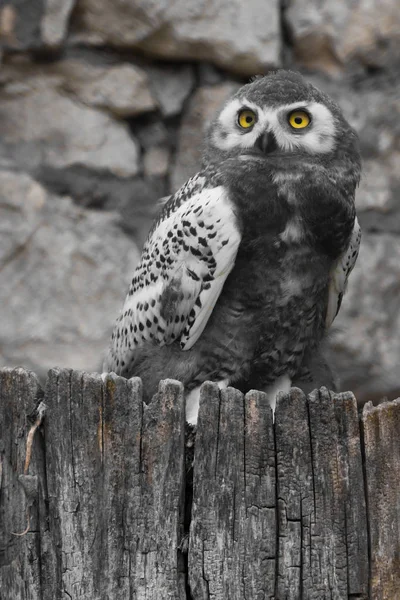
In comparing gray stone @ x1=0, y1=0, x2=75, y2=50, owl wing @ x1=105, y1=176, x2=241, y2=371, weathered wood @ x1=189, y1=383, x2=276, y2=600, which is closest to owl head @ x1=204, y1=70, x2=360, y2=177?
owl wing @ x1=105, y1=176, x2=241, y2=371

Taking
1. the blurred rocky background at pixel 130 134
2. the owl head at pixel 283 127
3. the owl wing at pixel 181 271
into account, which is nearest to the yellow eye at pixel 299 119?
the owl head at pixel 283 127

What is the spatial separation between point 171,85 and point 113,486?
93.7 inches

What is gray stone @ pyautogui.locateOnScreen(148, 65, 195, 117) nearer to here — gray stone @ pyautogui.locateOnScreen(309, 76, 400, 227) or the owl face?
gray stone @ pyautogui.locateOnScreen(309, 76, 400, 227)

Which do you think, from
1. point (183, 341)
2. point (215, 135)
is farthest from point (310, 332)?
point (215, 135)

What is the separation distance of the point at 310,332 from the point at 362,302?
837 millimetres

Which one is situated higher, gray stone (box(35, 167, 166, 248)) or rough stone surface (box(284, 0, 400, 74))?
rough stone surface (box(284, 0, 400, 74))

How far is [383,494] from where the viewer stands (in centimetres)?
230

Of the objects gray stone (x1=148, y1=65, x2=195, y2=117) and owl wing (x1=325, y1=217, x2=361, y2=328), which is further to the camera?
Result: gray stone (x1=148, y1=65, x2=195, y2=117)

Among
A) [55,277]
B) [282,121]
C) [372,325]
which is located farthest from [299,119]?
[55,277]

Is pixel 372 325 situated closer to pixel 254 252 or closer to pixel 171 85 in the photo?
pixel 254 252

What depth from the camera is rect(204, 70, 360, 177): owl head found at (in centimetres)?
339

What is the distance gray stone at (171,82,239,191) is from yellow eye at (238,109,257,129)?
0.75m

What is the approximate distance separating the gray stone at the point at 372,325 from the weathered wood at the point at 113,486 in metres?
1.98

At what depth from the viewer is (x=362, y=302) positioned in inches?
168
